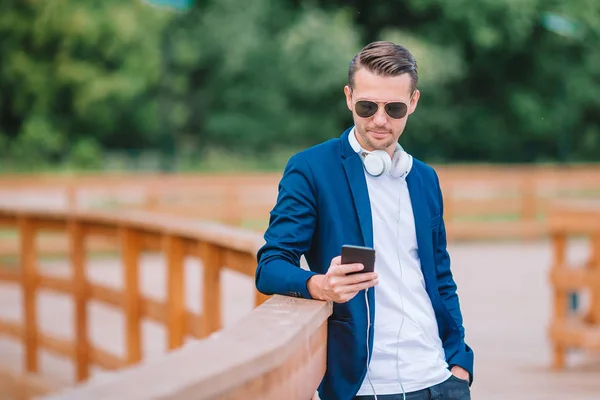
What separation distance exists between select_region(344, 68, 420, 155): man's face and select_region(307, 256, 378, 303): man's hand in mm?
362

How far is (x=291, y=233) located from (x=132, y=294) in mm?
3644

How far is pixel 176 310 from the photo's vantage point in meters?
5.36

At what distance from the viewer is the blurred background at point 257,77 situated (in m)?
34.4

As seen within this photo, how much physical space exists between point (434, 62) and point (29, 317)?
90.8 feet

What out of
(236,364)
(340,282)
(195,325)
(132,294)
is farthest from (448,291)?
(132,294)

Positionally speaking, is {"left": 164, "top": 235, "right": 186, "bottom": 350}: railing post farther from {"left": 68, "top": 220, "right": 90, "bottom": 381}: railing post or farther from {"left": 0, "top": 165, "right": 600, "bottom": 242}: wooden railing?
{"left": 0, "top": 165, "right": 600, "bottom": 242}: wooden railing

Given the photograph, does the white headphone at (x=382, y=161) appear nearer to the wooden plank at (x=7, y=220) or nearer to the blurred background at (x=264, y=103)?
the wooden plank at (x=7, y=220)

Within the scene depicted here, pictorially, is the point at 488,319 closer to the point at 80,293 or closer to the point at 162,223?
the point at 80,293

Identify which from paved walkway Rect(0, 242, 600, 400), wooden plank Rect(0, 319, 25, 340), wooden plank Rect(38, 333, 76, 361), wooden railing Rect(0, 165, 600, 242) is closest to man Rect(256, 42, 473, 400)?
paved walkway Rect(0, 242, 600, 400)

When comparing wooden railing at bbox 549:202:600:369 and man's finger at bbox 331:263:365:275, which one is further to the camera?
wooden railing at bbox 549:202:600:369

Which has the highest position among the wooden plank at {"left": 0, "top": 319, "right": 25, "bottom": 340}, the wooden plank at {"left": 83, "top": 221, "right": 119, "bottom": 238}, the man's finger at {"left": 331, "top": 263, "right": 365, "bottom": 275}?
the man's finger at {"left": 331, "top": 263, "right": 365, "bottom": 275}

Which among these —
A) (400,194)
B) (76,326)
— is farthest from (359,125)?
(76,326)

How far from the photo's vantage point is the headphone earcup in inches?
100

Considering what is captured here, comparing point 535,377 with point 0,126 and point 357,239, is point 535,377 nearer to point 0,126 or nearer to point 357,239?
point 357,239
